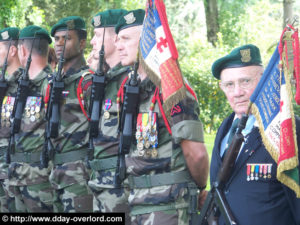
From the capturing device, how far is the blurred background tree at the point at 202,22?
1118 cm

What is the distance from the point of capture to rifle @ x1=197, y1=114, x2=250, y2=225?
319 cm

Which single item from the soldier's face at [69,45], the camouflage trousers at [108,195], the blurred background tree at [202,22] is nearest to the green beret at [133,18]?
the camouflage trousers at [108,195]

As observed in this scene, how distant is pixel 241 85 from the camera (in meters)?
3.54

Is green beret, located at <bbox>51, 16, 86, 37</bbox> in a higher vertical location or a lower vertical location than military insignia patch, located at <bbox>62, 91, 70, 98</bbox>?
higher

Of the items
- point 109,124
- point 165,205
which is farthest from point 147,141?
point 109,124

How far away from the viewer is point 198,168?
385 cm

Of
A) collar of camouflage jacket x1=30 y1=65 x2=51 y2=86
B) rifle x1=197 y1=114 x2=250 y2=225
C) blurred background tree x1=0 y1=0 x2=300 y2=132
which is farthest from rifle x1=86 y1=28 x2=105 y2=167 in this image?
blurred background tree x1=0 y1=0 x2=300 y2=132

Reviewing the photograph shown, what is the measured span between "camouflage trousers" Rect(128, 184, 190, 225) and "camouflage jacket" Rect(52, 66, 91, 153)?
1.76 meters

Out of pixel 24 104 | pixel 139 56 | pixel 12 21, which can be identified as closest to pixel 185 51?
pixel 12 21

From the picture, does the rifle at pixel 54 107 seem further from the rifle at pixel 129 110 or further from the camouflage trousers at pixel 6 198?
the rifle at pixel 129 110

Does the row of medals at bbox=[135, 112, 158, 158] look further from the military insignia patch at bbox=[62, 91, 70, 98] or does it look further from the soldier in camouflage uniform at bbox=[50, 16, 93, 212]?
the military insignia patch at bbox=[62, 91, 70, 98]

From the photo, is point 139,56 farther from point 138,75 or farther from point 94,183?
point 94,183

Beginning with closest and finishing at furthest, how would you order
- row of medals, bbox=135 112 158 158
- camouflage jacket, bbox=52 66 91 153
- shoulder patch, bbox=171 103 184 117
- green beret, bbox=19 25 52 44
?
shoulder patch, bbox=171 103 184 117 < row of medals, bbox=135 112 158 158 < camouflage jacket, bbox=52 66 91 153 < green beret, bbox=19 25 52 44

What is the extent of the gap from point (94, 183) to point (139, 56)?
1.35 metres
